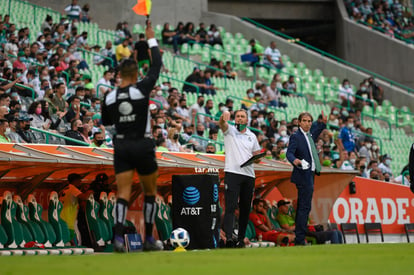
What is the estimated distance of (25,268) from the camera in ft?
22.4

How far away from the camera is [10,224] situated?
482 inches

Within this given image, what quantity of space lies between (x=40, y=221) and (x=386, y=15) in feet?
97.2

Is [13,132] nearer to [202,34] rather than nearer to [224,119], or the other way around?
[224,119]

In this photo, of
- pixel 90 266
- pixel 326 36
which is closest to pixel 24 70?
pixel 90 266

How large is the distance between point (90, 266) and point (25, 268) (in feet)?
1.84

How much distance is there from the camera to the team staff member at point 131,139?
9094mm

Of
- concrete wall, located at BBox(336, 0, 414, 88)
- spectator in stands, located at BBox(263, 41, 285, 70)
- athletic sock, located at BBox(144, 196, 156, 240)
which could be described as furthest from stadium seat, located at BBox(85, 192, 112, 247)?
concrete wall, located at BBox(336, 0, 414, 88)

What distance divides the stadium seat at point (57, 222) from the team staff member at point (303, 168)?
147 inches

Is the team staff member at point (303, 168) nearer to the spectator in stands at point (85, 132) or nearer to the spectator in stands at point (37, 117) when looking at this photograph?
the spectator in stands at point (85, 132)

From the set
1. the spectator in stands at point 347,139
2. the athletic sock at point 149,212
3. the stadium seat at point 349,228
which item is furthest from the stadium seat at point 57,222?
the spectator in stands at point 347,139

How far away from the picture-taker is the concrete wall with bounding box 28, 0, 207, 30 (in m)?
31.8

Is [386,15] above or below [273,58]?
above

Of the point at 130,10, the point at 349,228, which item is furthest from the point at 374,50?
the point at 349,228

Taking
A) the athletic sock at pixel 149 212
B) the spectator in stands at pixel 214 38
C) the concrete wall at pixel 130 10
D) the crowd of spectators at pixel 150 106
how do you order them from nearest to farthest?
the athletic sock at pixel 149 212
the crowd of spectators at pixel 150 106
the spectator in stands at pixel 214 38
the concrete wall at pixel 130 10
